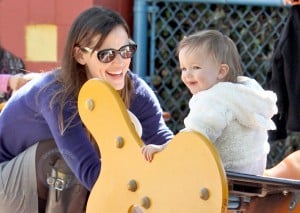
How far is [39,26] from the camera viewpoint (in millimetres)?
6078

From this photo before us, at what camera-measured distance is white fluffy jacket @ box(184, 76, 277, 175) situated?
A: 9.71ft

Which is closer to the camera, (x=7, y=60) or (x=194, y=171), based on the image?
(x=194, y=171)

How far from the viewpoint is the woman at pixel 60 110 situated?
329cm

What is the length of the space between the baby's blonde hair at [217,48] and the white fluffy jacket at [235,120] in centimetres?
6

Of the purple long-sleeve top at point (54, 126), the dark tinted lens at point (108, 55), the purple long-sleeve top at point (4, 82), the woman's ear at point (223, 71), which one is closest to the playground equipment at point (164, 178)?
the purple long-sleeve top at point (54, 126)

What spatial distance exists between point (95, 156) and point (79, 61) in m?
0.42

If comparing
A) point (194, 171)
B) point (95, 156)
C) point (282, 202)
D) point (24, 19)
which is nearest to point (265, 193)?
point (282, 202)

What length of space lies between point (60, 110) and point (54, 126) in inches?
2.6

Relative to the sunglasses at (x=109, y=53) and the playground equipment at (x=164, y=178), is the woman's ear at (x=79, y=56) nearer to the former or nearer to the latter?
the sunglasses at (x=109, y=53)

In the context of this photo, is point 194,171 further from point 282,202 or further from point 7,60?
point 7,60

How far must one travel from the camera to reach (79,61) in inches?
135

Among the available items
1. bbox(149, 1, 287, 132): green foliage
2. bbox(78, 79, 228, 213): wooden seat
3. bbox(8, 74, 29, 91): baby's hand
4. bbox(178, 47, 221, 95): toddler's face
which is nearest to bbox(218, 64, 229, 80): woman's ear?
bbox(178, 47, 221, 95): toddler's face

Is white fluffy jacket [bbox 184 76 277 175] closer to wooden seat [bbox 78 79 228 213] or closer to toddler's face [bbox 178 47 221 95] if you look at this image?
toddler's face [bbox 178 47 221 95]

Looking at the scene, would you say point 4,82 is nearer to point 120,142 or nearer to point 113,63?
point 113,63
